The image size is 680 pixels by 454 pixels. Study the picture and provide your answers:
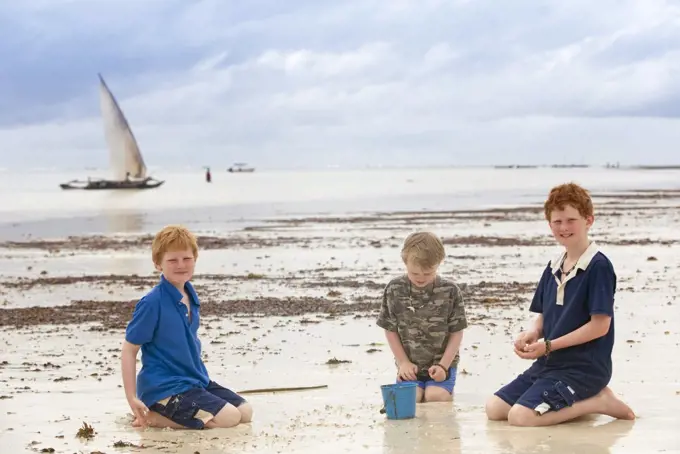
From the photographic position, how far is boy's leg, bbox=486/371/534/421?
21.0 ft

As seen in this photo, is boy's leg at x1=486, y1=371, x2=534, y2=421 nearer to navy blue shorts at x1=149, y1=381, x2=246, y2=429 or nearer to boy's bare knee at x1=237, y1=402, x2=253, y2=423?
boy's bare knee at x1=237, y1=402, x2=253, y2=423

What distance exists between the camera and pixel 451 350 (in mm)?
7148

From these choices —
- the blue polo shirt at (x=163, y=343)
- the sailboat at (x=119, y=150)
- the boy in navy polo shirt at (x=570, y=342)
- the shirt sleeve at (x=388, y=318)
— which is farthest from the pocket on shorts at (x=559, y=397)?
the sailboat at (x=119, y=150)

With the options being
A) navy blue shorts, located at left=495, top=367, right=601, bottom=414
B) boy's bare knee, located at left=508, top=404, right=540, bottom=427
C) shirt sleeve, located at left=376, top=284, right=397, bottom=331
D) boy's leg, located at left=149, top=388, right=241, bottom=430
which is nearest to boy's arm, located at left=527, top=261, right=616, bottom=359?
navy blue shorts, located at left=495, top=367, right=601, bottom=414

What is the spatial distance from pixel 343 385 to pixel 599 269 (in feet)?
6.72

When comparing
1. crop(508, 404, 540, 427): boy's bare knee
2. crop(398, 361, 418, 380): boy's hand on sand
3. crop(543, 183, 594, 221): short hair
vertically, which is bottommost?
crop(508, 404, 540, 427): boy's bare knee

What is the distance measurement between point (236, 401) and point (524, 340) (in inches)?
68.5

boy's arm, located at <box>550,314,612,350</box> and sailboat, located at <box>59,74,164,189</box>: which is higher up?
sailboat, located at <box>59,74,164,189</box>

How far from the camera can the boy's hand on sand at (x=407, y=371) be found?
714cm

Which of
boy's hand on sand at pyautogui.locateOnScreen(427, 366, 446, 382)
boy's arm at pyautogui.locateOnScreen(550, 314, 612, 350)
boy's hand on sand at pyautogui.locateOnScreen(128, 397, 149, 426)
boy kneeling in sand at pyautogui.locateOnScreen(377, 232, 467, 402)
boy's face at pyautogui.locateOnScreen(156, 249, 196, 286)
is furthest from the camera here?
boy kneeling in sand at pyautogui.locateOnScreen(377, 232, 467, 402)

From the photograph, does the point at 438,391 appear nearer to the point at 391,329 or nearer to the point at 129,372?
the point at 391,329

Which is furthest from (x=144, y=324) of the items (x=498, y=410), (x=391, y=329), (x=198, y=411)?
(x=498, y=410)

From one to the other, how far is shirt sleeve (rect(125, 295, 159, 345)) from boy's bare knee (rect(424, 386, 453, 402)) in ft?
5.82

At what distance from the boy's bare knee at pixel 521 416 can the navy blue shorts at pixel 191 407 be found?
5.39 ft
